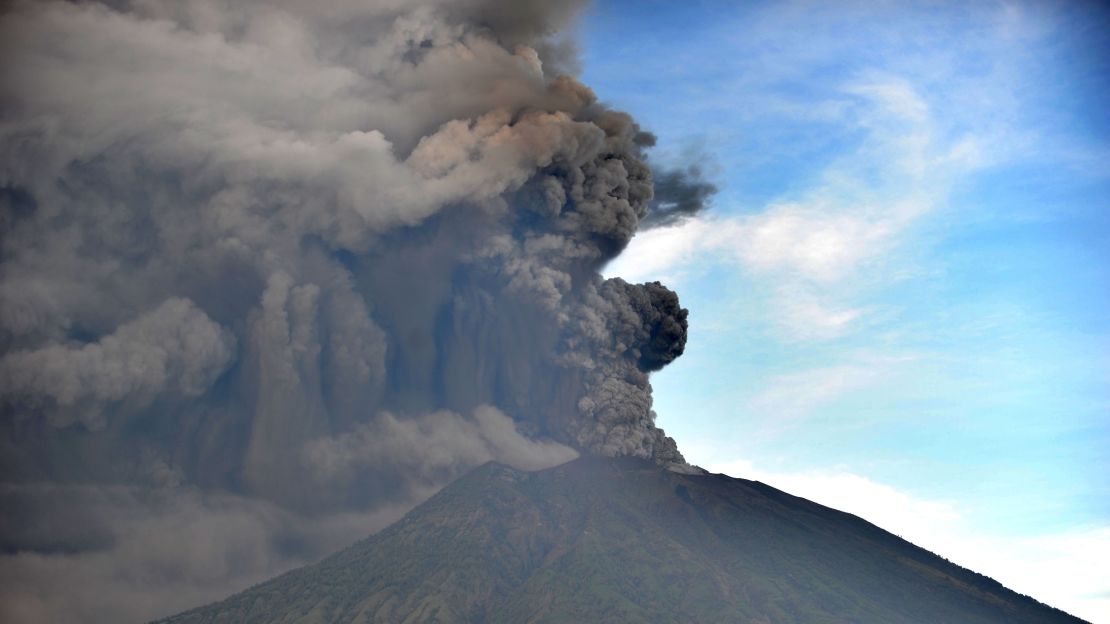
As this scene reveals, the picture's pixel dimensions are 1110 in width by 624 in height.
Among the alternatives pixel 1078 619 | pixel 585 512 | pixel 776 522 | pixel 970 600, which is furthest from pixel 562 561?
pixel 1078 619

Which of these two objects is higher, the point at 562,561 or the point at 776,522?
the point at 776,522

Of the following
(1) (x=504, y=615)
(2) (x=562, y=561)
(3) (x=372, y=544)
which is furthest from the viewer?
(3) (x=372, y=544)

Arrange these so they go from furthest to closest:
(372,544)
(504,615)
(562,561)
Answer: (372,544) → (562,561) → (504,615)

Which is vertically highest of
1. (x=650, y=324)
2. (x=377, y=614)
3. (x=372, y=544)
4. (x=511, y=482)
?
(x=650, y=324)

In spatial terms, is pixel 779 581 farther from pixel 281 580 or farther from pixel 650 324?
pixel 281 580

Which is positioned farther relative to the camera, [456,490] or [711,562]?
[456,490]

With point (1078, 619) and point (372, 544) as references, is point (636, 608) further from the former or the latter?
point (1078, 619)
